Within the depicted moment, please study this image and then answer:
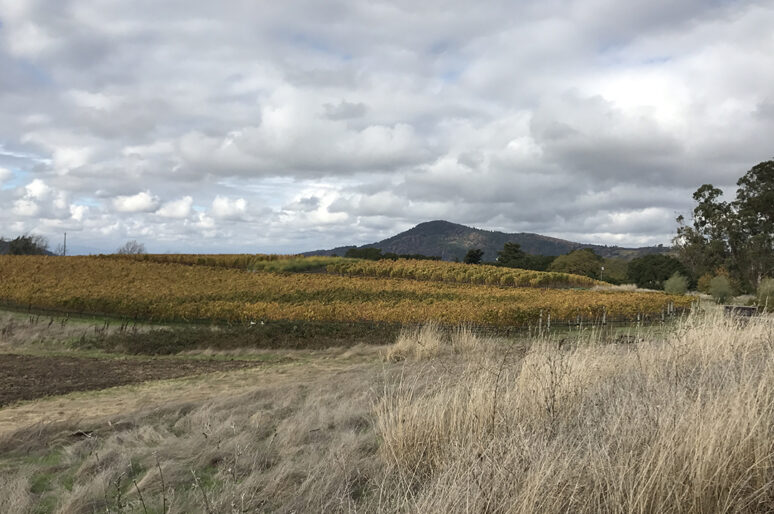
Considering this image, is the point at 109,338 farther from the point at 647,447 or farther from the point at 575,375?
the point at 647,447

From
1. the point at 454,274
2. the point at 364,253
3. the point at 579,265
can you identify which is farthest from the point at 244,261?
the point at 579,265

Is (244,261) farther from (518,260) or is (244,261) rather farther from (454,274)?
(518,260)

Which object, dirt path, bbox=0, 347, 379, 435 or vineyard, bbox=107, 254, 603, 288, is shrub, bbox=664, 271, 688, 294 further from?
dirt path, bbox=0, 347, 379, 435

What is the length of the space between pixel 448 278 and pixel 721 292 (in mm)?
16458

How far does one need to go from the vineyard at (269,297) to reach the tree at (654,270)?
788 inches

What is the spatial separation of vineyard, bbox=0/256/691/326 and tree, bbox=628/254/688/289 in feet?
65.7

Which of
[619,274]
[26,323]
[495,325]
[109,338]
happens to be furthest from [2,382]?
[619,274]

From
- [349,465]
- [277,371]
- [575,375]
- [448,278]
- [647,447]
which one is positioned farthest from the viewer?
[448,278]

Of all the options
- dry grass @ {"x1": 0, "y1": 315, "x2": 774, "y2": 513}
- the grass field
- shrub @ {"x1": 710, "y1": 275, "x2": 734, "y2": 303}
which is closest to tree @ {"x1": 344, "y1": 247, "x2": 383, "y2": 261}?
shrub @ {"x1": 710, "y1": 275, "x2": 734, "y2": 303}

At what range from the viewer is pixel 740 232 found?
1917 inches

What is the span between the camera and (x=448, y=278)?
31.6 m

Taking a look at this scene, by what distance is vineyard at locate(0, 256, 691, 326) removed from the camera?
18.6 metres

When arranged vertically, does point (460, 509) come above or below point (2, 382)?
above

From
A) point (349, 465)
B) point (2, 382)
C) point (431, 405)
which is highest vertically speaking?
point (431, 405)
